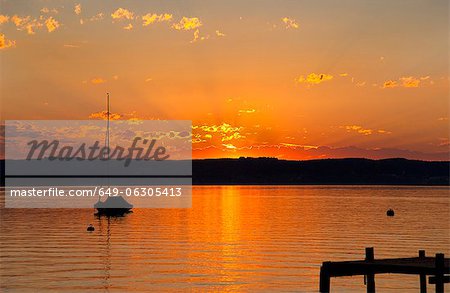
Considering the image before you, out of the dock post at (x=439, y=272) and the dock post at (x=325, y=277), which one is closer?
the dock post at (x=439, y=272)

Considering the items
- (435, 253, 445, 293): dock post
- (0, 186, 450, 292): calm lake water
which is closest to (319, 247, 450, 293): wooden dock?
(435, 253, 445, 293): dock post

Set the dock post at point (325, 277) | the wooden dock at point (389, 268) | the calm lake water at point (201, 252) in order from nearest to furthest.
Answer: the wooden dock at point (389, 268) < the dock post at point (325, 277) < the calm lake water at point (201, 252)

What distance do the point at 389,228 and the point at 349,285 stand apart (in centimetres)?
6103

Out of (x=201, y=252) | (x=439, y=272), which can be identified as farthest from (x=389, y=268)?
(x=201, y=252)

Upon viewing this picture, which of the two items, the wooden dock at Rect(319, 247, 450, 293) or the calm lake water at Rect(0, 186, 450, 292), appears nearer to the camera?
the wooden dock at Rect(319, 247, 450, 293)

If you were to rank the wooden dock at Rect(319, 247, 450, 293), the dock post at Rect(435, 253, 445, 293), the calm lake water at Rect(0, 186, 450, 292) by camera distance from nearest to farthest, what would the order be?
the dock post at Rect(435, 253, 445, 293), the wooden dock at Rect(319, 247, 450, 293), the calm lake water at Rect(0, 186, 450, 292)

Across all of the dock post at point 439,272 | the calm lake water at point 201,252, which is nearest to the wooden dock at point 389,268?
the dock post at point 439,272

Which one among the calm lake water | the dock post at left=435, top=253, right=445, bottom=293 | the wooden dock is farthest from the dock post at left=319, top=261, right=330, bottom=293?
the calm lake water

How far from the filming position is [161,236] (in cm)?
9300

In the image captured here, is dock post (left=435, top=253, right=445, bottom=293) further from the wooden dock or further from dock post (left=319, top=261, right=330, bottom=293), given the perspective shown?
dock post (left=319, top=261, right=330, bottom=293)

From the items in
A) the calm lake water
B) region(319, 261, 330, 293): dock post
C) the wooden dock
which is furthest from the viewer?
the calm lake water

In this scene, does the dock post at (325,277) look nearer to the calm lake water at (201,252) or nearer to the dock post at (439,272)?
the dock post at (439,272)

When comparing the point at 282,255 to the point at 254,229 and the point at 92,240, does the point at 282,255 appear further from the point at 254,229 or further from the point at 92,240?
the point at 254,229

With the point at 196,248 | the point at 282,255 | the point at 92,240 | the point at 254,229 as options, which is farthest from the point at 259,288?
the point at 254,229
